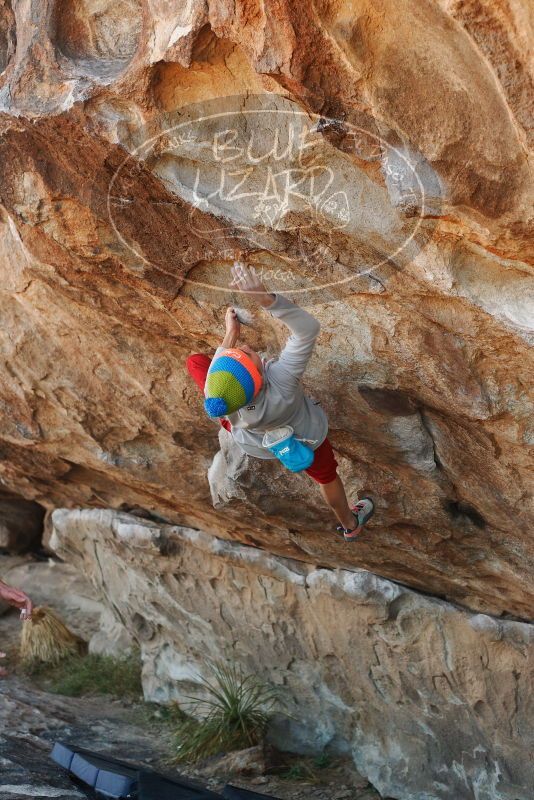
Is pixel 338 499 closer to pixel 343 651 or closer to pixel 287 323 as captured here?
pixel 287 323

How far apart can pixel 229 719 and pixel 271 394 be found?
3.39 meters

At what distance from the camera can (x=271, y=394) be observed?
3.89 metres

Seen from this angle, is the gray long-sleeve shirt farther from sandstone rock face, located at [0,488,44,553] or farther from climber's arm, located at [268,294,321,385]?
sandstone rock face, located at [0,488,44,553]

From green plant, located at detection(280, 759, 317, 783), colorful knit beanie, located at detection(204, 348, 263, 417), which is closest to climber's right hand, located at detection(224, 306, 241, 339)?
colorful knit beanie, located at detection(204, 348, 263, 417)

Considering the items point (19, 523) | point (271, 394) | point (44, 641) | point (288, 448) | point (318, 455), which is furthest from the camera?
point (19, 523)

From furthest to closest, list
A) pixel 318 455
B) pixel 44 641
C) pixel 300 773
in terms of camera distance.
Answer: pixel 44 641 < pixel 300 773 < pixel 318 455

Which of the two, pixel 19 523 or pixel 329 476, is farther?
pixel 19 523

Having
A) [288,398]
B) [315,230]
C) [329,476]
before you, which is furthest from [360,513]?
[315,230]

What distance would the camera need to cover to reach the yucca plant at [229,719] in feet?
20.9

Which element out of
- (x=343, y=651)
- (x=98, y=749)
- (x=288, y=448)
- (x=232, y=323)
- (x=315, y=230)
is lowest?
(x=98, y=749)

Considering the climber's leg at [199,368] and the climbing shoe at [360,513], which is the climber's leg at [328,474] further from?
the climber's leg at [199,368]

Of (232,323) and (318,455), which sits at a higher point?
(232,323)

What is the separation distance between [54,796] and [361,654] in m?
2.09

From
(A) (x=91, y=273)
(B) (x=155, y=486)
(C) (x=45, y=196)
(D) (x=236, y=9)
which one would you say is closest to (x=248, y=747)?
(B) (x=155, y=486)
